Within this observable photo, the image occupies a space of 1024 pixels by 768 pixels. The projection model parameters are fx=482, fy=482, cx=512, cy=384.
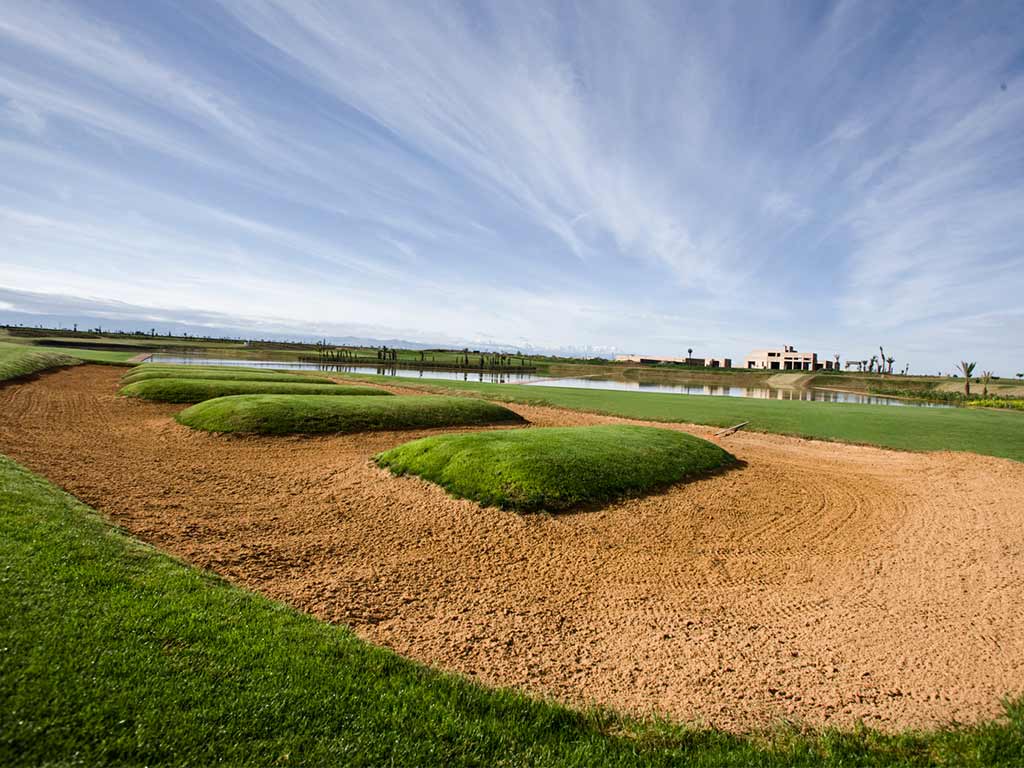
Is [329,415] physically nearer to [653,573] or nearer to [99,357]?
[653,573]

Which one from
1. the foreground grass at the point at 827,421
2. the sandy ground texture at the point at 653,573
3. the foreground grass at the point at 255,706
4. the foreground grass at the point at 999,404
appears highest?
the foreground grass at the point at 999,404

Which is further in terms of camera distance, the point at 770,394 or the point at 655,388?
the point at 655,388

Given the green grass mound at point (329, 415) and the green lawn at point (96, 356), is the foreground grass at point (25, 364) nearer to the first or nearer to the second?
the green lawn at point (96, 356)

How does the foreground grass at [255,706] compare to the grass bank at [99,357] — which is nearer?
the foreground grass at [255,706]

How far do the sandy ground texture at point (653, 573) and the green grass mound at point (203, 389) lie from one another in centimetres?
1067

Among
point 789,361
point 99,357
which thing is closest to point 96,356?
point 99,357

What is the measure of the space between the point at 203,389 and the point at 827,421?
35525 mm

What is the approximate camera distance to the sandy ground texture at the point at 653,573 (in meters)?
5.58

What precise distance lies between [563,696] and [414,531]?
5454 mm

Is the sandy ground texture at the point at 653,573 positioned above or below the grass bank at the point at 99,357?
below

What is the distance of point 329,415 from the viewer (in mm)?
20328

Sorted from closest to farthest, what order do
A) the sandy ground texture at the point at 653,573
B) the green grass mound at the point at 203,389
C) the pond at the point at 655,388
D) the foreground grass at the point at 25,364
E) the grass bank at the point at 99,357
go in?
1. the sandy ground texture at the point at 653,573
2. the green grass mound at the point at 203,389
3. the foreground grass at the point at 25,364
4. the grass bank at the point at 99,357
5. the pond at the point at 655,388

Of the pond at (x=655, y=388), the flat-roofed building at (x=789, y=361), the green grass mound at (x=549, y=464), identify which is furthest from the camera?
the flat-roofed building at (x=789, y=361)

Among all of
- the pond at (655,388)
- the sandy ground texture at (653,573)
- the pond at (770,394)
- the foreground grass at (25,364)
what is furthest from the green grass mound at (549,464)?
the pond at (770,394)
